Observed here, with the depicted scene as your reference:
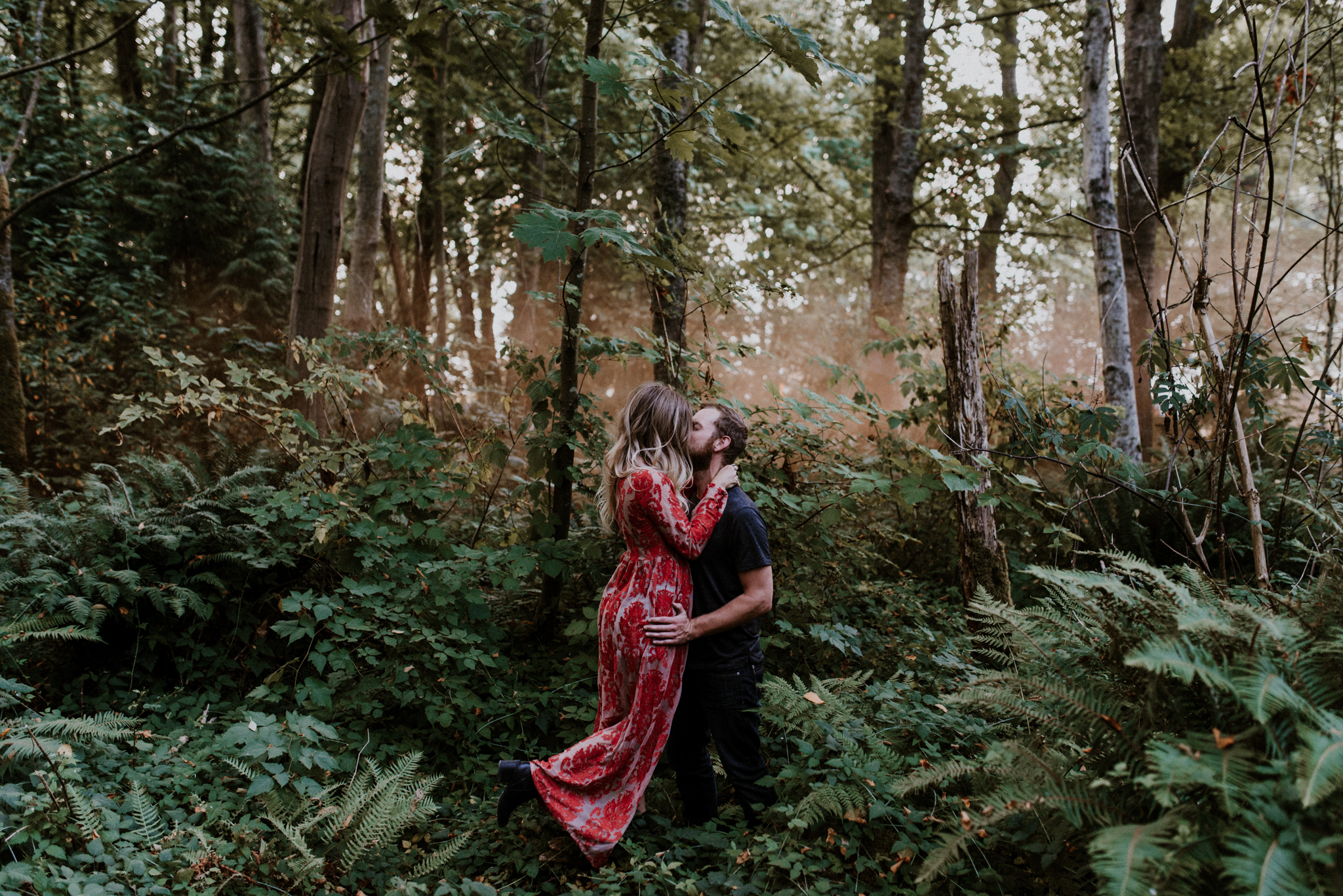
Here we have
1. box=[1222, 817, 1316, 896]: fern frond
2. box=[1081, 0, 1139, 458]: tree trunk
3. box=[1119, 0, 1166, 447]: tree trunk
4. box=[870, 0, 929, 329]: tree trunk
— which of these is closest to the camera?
box=[1222, 817, 1316, 896]: fern frond

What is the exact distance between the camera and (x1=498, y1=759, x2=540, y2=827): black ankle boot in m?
3.11

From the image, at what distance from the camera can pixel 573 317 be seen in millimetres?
4434

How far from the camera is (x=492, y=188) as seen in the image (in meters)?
15.8

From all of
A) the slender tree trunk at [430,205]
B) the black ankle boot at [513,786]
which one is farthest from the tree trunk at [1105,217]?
the slender tree trunk at [430,205]

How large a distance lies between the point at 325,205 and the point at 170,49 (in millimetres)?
9622

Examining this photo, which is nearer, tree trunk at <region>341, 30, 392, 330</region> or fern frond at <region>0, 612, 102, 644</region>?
fern frond at <region>0, 612, 102, 644</region>

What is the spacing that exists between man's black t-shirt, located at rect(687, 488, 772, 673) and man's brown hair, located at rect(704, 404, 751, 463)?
0.30 metres

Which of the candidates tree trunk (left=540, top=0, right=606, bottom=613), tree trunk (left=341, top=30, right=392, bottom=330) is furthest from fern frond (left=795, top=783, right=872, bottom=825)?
tree trunk (left=341, top=30, right=392, bottom=330)

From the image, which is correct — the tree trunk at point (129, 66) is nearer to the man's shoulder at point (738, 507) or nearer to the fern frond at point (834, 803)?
the man's shoulder at point (738, 507)

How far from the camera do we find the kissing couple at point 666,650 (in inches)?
122

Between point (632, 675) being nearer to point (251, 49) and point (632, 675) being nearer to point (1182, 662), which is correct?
point (1182, 662)

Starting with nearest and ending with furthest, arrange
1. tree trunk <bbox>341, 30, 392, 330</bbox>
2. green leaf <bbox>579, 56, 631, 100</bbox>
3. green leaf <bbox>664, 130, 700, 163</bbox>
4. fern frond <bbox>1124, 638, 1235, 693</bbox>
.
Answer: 1. fern frond <bbox>1124, 638, 1235, 693</bbox>
2. green leaf <bbox>579, 56, 631, 100</bbox>
3. green leaf <bbox>664, 130, 700, 163</bbox>
4. tree trunk <bbox>341, 30, 392, 330</bbox>

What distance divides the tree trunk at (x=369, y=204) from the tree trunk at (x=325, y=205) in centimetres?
307

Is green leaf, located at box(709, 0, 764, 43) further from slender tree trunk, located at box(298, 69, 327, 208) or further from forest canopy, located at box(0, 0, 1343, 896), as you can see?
slender tree trunk, located at box(298, 69, 327, 208)
